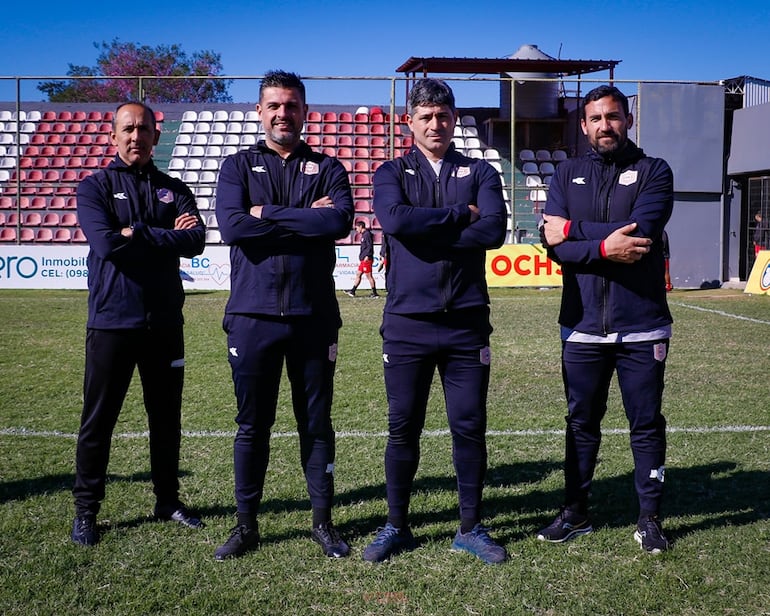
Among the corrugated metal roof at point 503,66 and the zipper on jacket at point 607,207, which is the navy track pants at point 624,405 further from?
the corrugated metal roof at point 503,66

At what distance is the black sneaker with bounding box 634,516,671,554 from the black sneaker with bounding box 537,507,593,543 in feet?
0.88

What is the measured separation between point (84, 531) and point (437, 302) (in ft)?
6.80

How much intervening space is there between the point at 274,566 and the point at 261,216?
161 cm

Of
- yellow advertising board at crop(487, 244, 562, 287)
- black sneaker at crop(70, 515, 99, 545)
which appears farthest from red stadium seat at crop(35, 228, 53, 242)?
black sneaker at crop(70, 515, 99, 545)

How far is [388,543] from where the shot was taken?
402 cm

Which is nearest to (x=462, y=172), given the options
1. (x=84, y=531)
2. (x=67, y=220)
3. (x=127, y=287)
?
(x=127, y=287)

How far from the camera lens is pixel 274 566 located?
3.87 metres

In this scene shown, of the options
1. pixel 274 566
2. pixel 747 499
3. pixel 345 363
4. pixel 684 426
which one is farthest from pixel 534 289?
pixel 274 566

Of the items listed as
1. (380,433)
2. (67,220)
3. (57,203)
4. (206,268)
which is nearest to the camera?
(380,433)

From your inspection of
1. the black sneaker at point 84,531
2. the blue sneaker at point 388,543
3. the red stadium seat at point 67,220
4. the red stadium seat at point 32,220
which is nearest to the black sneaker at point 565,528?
the blue sneaker at point 388,543

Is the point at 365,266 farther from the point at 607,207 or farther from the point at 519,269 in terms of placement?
the point at 607,207

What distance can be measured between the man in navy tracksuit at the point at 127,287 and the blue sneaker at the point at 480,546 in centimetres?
139

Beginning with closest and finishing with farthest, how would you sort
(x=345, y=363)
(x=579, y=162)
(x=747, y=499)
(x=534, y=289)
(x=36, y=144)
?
(x=579, y=162) → (x=747, y=499) → (x=345, y=363) → (x=534, y=289) → (x=36, y=144)

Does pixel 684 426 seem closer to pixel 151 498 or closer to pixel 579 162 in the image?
pixel 579 162
